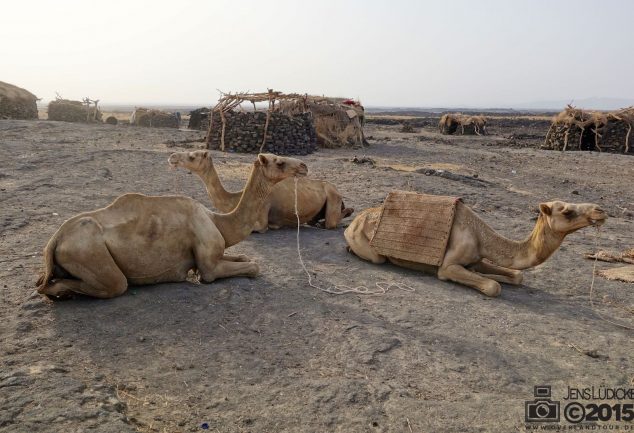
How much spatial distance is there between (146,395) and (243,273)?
100 inches

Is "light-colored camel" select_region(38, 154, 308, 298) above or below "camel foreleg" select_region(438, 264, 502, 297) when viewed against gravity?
above

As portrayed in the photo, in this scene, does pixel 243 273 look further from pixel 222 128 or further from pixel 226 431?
pixel 222 128

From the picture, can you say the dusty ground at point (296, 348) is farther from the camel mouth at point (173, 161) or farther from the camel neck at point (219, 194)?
the camel mouth at point (173, 161)

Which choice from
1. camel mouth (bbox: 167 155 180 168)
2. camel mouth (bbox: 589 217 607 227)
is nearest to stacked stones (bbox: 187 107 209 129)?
camel mouth (bbox: 167 155 180 168)

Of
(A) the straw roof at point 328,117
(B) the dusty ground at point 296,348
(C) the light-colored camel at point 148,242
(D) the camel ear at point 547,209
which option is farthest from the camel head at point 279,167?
(A) the straw roof at point 328,117

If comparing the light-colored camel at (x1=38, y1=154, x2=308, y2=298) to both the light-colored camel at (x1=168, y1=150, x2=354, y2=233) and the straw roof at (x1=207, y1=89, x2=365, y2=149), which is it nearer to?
the light-colored camel at (x1=168, y1=150, x2=354, y2=233)

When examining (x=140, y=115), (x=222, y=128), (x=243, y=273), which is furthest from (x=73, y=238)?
(x=140, y=115)

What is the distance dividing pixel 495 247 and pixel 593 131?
990 inches

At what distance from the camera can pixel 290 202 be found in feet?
31.1

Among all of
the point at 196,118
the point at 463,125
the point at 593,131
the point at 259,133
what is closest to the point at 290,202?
the point at 259,133

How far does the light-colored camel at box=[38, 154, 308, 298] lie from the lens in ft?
17.1

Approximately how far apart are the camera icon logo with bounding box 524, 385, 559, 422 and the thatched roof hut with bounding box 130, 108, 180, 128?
116 ft

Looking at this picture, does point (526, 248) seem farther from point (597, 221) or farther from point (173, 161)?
point (173, 161)

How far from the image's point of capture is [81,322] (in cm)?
496
